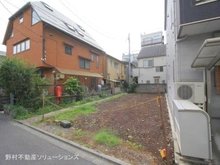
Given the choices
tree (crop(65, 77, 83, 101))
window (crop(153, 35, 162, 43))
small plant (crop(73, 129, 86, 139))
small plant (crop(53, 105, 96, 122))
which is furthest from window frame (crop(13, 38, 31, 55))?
window (crop(153, 35, 162, 43))

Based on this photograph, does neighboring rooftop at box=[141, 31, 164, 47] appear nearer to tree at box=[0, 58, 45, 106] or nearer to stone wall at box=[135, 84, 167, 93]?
stone wall at box=[135, 84, 167, 93]

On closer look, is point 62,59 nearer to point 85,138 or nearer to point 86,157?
point 85,138

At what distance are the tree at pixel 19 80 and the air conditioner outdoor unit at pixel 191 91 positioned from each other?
Answer: 7.74 metres

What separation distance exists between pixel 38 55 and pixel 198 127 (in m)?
12.4

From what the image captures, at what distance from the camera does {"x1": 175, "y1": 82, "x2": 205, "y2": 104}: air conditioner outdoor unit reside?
4.25 metres

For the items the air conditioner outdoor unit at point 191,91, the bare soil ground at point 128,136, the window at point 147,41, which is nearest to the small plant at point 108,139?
the bare soil ground at point 128,136

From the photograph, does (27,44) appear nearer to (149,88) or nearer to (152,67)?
(149,88)

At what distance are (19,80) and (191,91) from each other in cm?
850

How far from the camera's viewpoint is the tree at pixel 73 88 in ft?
34.8

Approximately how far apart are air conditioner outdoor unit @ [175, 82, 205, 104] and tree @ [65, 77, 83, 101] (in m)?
8.20

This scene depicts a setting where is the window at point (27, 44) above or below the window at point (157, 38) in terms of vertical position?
below

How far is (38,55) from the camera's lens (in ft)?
37.6

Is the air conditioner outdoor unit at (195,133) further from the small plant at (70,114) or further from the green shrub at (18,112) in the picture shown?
the green shrub at (18,112)

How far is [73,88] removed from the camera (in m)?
10.8
